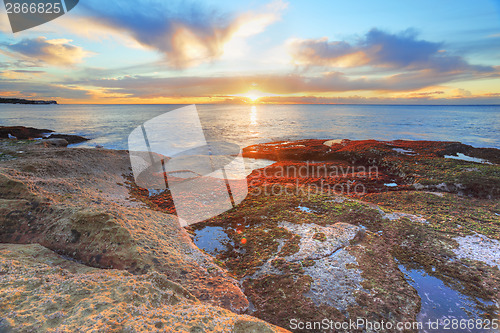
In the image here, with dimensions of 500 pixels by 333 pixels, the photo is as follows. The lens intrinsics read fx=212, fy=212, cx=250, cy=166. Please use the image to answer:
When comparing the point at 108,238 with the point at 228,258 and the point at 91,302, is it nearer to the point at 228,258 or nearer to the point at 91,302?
the point at 91,302

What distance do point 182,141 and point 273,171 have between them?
87.2ft

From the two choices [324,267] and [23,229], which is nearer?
[23,229]

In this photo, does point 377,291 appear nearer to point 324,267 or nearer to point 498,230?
point 324,267

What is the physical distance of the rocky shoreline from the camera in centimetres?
460

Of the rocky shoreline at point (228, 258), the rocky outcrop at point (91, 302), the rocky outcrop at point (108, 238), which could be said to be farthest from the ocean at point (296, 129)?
the rocky outcrop at point (91, 302)

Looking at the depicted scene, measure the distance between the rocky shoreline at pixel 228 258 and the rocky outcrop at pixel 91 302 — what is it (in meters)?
0.03

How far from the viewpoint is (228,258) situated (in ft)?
29.2

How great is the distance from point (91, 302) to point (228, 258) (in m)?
5.25

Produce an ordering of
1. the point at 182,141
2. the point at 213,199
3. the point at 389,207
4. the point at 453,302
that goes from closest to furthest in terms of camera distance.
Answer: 1. the point at 453,302
2. the point at 389,207
3. the point at 213,199
4. the point at 182,141

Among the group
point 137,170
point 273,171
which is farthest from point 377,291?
point 137,170

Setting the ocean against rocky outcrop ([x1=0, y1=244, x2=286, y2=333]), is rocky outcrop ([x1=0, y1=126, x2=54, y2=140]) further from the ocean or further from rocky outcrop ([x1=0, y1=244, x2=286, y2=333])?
rocky outcrop ([x1=0, y1=244, x2=286, y2=333])

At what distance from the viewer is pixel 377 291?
686 cm

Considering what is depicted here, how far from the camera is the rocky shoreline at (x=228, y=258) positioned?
4598mm

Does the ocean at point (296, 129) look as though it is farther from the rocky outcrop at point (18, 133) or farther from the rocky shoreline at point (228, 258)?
the rocky shoreline at point (228, 258)
